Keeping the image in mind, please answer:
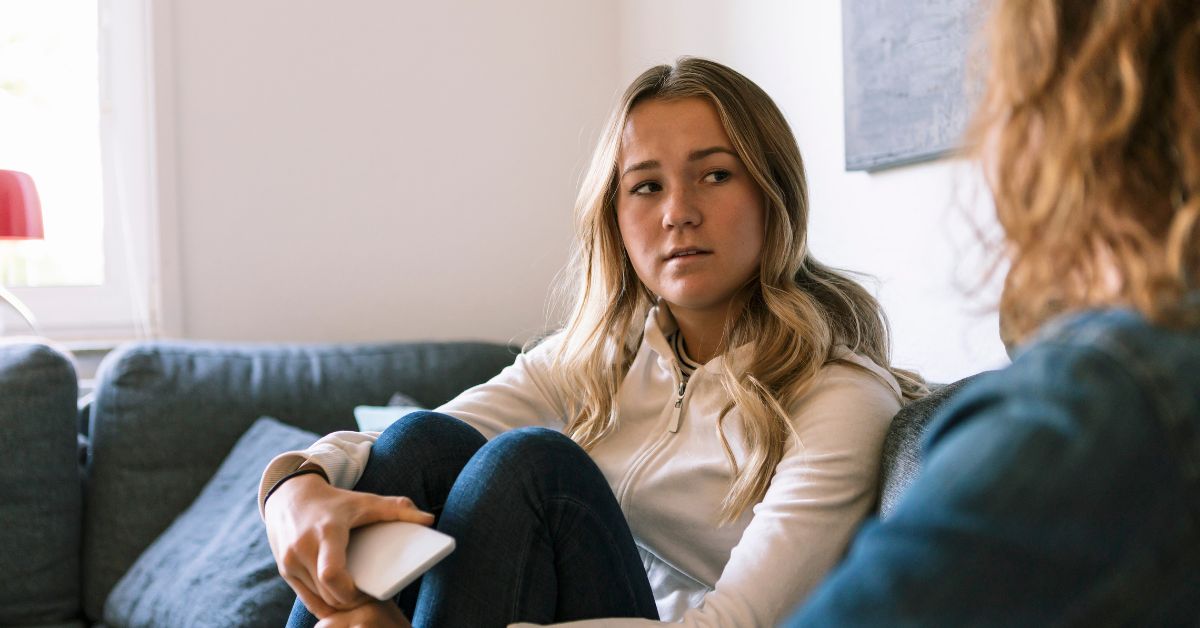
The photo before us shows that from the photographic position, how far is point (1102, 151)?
0.61 m

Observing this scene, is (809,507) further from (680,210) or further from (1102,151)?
(1102,151)

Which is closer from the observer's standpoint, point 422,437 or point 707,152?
point 422,437

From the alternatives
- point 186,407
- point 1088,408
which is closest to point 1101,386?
point 1088,408

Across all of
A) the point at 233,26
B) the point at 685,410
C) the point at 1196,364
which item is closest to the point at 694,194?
the point at 685,410

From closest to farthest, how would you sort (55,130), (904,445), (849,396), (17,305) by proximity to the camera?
(904,445)
(849,396)
(17,305)
(55,130)

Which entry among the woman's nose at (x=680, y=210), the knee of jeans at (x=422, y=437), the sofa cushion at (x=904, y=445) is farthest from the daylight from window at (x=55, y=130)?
the sofa cushion at (x=904, y=445)

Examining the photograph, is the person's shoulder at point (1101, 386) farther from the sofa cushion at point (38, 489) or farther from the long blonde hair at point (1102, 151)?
the sofa cushion at point (38, 489)

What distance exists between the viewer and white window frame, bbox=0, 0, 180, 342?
2.79 metres

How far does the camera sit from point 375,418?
220 cm

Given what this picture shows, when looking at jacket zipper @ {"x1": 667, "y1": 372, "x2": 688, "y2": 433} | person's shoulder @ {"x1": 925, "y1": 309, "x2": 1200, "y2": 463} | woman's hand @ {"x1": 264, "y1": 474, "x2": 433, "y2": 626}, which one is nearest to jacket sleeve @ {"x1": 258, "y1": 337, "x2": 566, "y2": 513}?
woman's hand @ {"x1": 264, "y1": 474, "x2": 433, "y2": 626}

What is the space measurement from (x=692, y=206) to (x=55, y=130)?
2.01 meters

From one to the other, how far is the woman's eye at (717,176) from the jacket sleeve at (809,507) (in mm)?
300

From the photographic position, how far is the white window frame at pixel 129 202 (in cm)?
279

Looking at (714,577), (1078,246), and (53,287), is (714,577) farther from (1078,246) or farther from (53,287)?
(53,287)
